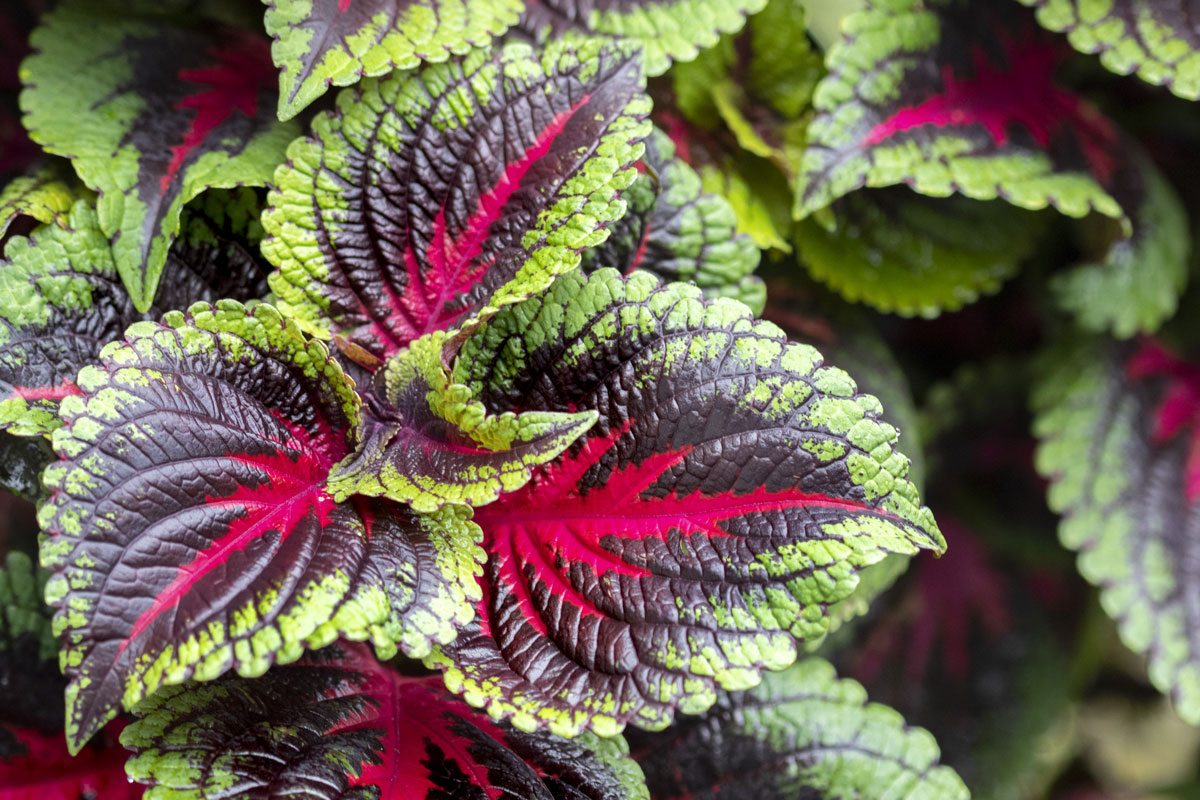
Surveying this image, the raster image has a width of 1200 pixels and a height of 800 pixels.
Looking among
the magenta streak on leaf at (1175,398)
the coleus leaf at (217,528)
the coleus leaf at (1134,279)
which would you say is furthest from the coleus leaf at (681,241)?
the magenta streak on leaf at (1175,398)

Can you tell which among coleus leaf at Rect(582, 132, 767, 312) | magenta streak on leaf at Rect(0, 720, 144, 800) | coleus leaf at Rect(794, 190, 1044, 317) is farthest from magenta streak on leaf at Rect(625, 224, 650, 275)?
magenta streak on leaf at Rect(0, 720, 144, 800)

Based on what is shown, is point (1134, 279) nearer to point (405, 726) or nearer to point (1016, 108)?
point (1016, 108)

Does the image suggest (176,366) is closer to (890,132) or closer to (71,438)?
(71,438)

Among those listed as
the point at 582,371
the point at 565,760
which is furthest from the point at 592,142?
the point at 565,760

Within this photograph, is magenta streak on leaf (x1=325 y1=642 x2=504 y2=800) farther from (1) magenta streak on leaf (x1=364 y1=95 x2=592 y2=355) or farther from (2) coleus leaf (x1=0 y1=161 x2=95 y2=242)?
(2) coleus leaf (x1=0 y1=161 x2=95 y2=242)

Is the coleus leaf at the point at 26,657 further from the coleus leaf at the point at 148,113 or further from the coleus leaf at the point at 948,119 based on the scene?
the coleus leaf at the point at 948,119

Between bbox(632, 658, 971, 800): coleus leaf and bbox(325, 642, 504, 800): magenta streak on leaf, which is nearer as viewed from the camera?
bbox(325, 642, 504, 800): magenta streak on leaf

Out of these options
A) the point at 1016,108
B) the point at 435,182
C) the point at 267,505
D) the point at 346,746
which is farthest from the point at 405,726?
the point at 1016,108
